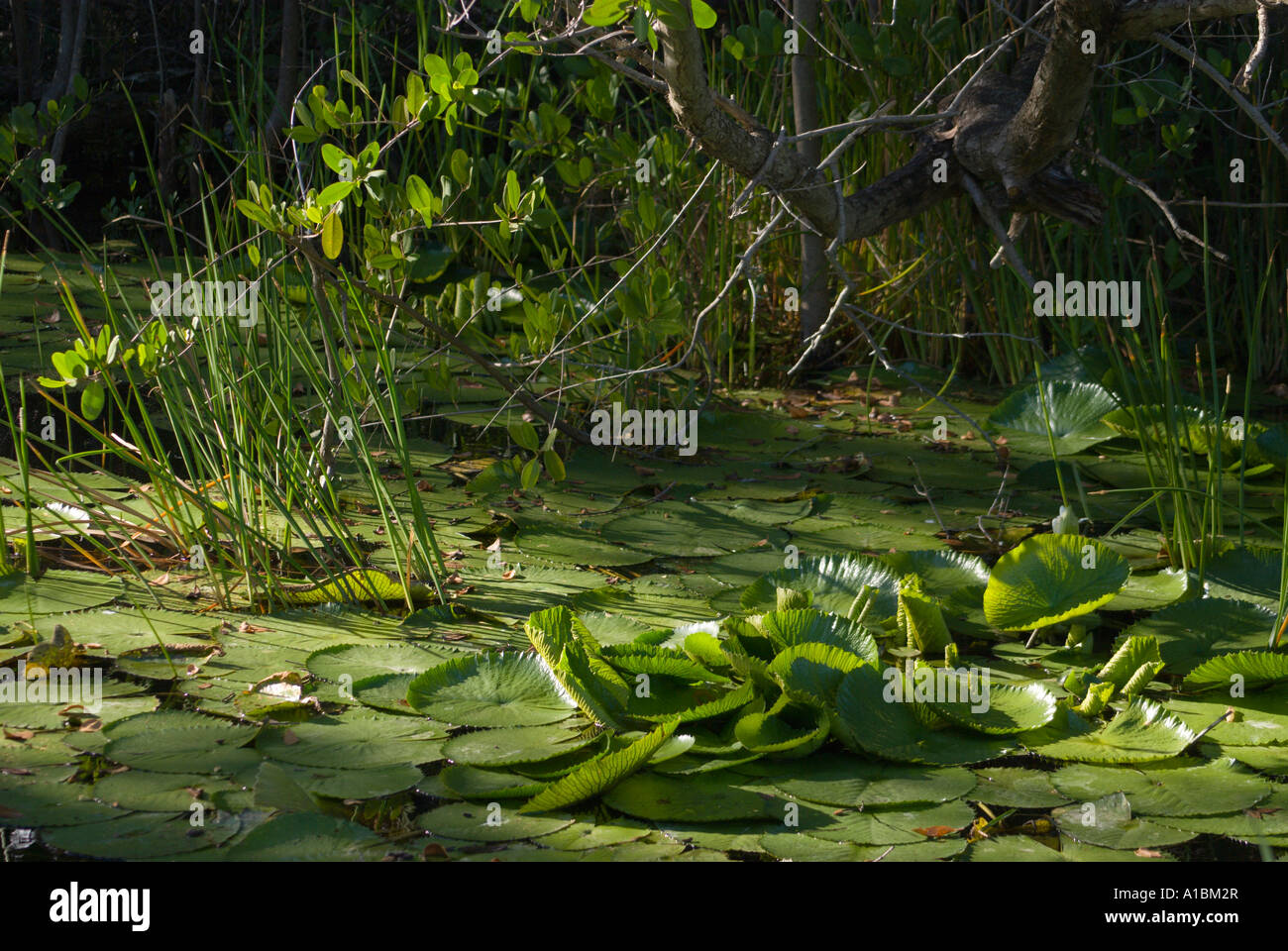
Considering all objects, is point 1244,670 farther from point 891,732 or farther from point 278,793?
point 278,793

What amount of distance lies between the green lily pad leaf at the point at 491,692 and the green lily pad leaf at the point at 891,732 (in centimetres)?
35

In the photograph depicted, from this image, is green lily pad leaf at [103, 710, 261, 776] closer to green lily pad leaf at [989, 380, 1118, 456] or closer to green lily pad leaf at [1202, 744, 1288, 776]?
green lily pad leaf at [1202, 744, 1288, 776]

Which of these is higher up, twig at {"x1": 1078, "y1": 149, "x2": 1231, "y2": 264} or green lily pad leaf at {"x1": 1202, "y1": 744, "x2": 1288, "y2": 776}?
twig at {"x1": 1078, "y1": 149, "x2": 1231, "y2": 264}

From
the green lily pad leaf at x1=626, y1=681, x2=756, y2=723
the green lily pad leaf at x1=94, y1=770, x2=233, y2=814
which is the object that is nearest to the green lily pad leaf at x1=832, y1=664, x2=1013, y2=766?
the green lily pad leaf at x1=626, y1=681, x2=756, y2=723

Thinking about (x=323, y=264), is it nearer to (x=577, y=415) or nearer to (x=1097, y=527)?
(x=577, y=415)

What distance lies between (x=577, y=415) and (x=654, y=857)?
5.85ft

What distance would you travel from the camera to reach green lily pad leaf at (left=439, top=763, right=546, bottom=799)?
4.26ft

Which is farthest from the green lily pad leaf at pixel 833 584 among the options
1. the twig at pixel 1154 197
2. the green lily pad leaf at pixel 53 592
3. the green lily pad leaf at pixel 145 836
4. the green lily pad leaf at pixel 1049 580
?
the green lily pad leaf at pixel 53 592

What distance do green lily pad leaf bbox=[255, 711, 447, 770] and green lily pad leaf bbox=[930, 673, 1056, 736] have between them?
2.06ft

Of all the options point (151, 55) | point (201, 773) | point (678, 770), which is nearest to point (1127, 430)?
point (678, 770)

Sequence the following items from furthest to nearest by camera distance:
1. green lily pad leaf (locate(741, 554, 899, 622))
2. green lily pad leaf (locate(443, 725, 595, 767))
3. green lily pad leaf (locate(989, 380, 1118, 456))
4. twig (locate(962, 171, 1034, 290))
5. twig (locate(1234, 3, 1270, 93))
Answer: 1. green lily pad leaf (locate(989, 380, 1118, 456))
2. twig (locate(962, 171, 1034, 290))
3. green lily pad leaf (locate(741, 554, 899, 622))
4. twig (locate(1234, 3, 1270, 93))
5. green lily pad leaf (locate(443, 725, 595, 767))

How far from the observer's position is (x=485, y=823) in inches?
49.3

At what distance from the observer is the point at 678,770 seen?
4.50 feet

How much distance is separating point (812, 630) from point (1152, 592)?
625 mm
